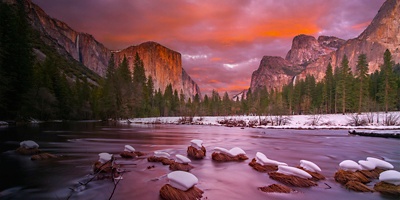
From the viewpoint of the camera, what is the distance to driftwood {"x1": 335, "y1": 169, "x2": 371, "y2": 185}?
26.6 feet

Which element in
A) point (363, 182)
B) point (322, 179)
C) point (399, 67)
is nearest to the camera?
point (363, 182)

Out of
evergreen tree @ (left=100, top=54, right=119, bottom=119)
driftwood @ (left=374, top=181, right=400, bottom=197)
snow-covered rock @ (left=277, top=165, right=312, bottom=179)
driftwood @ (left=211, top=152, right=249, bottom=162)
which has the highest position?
evergreen tree @ (left=100, top=54, right=119, bottom=119)

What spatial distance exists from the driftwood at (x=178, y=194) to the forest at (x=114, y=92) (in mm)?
32713

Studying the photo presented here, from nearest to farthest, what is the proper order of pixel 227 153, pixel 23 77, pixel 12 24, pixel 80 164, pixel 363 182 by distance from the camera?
pixel 363 182, pixel 80 164, pixel 227 153, pixel 12 24, pixel 23 77

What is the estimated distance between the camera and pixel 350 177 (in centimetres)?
823

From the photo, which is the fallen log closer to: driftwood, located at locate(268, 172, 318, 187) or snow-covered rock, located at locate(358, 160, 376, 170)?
driftwood, located at locate(268, 172, 318, 187)

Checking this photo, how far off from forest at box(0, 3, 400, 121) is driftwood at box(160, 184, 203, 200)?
1288 inches

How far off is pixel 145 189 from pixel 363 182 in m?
7.71

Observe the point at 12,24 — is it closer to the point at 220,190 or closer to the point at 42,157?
the point at 42,157

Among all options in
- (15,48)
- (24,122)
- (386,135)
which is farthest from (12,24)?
(386,135)

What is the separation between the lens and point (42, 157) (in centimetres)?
1156

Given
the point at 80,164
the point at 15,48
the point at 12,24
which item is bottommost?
the point at 80,164

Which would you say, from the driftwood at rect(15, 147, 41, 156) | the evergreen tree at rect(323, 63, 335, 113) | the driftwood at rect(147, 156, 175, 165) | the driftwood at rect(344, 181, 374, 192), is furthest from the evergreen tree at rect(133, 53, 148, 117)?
the driftwood at rect(344, 181, 374, 192)

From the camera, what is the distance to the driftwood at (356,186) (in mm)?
7316
